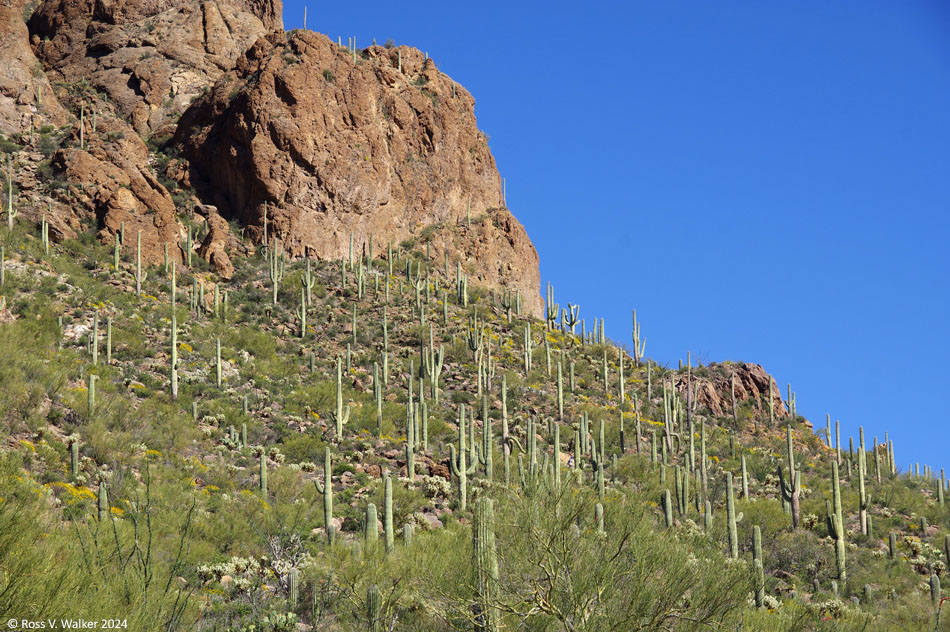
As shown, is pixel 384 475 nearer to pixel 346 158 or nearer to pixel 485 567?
pixel 485 567

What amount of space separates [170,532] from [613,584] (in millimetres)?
8949

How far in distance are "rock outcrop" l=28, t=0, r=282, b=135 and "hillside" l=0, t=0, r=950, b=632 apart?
21 cm

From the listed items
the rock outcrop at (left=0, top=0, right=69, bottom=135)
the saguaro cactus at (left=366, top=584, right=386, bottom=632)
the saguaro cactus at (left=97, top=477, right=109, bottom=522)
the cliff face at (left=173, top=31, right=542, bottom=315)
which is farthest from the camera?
the cliff face at (left=173, top=31, right=542, bottom=315)

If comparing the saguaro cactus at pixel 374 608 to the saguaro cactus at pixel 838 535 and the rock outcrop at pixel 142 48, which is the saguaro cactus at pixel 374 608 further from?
the rock outcrop at pixel 142 48

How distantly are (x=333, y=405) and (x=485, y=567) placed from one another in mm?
20430

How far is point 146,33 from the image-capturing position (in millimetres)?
54625

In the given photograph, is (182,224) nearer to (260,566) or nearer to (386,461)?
(386,461)

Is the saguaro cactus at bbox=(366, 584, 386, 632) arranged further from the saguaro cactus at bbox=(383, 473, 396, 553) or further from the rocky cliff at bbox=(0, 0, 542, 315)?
the rocky cliff at bbox=(0, 0, 542, 315)

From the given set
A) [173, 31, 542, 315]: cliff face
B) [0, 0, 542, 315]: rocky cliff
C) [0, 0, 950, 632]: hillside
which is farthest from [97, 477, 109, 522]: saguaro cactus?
[173, 31, 542, 315]: cliff face

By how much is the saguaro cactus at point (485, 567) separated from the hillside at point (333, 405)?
0.05 m

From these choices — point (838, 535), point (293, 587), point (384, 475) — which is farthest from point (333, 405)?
point (293, 587)

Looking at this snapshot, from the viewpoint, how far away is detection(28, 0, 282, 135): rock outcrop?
51.6 meters

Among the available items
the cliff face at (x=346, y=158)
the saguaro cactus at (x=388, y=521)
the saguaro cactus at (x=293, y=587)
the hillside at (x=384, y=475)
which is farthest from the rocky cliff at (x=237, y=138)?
the saguaro cactus at (x=293, y=587)

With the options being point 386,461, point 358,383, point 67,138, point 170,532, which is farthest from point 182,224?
point 170,532
